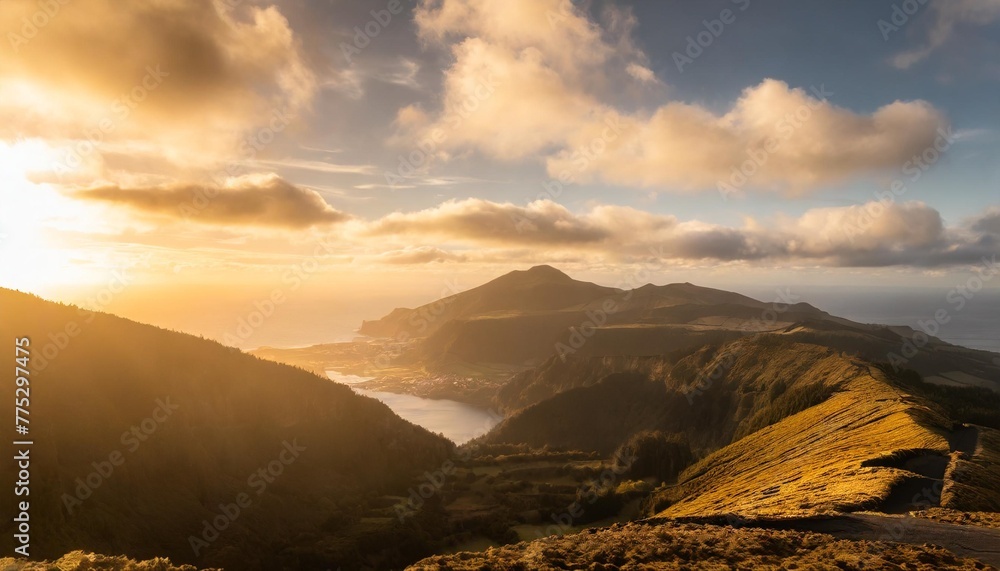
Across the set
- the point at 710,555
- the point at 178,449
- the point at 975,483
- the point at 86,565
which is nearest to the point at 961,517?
the point at 975,483

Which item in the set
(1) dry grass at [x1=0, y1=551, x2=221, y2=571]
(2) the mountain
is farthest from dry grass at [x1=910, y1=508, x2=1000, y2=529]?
(2) the mountain

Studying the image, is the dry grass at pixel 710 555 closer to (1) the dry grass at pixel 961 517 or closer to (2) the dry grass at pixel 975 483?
(1) the dry grass at pixel 961 517

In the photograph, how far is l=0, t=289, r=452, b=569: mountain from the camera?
1769 inches

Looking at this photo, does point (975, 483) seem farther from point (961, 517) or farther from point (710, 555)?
point (710, 555)

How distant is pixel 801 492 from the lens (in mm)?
37719

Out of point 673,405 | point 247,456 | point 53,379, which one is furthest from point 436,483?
point 673,405

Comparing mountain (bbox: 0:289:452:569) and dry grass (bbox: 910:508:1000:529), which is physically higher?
dry grass (bbox: 910:508:1000:529)

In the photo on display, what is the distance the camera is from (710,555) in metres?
22.4

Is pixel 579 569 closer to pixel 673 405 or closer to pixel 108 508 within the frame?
pixel 108 508

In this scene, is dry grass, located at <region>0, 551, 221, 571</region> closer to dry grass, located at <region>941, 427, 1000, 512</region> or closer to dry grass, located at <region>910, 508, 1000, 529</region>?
dry grass, located at <region>910, 508, 1000, 529</region>

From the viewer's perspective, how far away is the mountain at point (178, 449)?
147ft

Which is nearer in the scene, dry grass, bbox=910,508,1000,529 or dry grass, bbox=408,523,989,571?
dry grass, bbox=408,523,989,571

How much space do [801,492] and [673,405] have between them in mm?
129855

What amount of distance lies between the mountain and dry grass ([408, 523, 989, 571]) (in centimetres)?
3515
